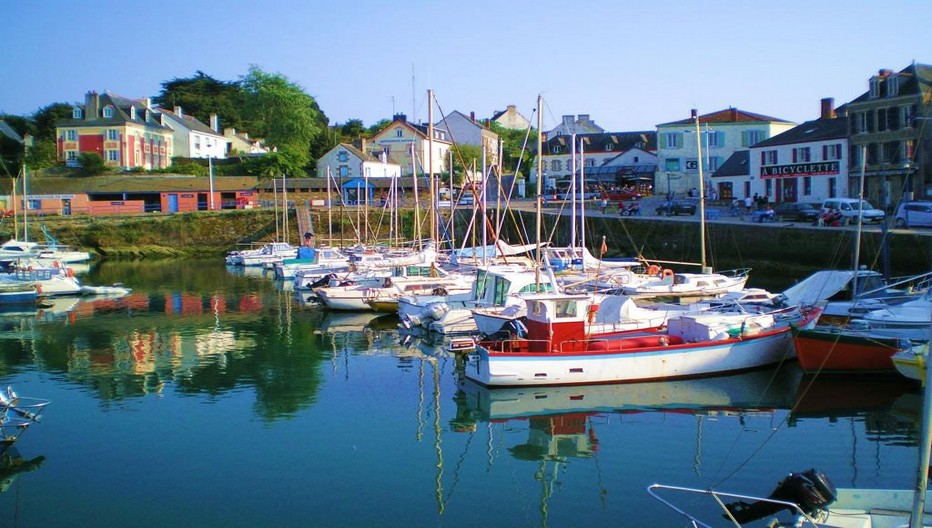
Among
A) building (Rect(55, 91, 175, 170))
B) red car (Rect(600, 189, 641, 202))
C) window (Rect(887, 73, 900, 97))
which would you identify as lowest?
red car (Rect(600, 189, 641, 202))

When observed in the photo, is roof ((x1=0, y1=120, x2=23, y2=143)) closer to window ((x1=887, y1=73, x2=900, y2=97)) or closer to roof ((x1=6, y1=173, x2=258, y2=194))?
roof ((x1=6, y1=173, x2=258, y2=194))

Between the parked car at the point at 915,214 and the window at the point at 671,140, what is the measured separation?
3329cm

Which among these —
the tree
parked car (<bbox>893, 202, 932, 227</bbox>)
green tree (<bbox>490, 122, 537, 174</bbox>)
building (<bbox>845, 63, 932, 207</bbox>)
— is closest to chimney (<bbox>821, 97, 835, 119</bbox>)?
building (<bbox>845, 63, 932, 207</bbox>)

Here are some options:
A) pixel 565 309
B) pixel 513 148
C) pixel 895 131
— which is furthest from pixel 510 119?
pixel 565 309

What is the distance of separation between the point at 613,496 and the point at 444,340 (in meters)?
14.3

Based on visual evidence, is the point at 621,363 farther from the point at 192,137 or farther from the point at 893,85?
the point at 192,137

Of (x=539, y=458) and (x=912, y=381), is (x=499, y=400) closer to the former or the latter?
(x=539, y=458)

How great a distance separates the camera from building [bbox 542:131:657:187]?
86438 millimetres

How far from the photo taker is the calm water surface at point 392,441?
14.8 m

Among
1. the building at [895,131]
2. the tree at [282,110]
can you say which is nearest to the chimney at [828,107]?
the building at [895,131]

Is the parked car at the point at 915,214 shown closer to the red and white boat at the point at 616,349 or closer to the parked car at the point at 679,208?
the parked car at the point at 679,208

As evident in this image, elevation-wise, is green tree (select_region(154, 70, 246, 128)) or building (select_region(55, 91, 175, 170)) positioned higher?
green tree (select_region(154, 70, 246, 128))

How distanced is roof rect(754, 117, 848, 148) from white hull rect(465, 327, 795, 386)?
37.0m

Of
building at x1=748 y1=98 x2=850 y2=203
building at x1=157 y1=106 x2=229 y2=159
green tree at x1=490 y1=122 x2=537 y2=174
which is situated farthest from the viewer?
building at x1=157 y1=106 x2=229 y2=159
